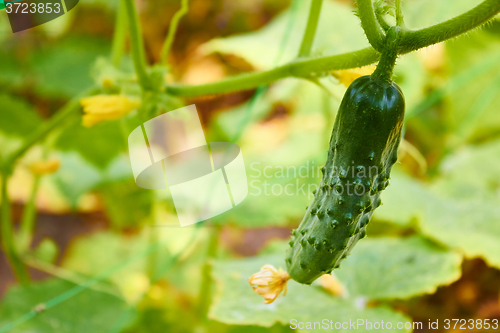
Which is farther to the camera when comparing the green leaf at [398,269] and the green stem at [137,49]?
the green leaf at [398,269]

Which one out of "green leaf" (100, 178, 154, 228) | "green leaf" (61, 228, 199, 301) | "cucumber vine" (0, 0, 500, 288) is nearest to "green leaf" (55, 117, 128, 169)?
"green leaf" (100, 178, 154, 228)

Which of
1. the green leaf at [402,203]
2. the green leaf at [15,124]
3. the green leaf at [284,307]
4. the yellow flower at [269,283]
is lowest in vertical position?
the green leaf at [284,307]

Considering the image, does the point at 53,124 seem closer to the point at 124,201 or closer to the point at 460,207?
the point at 124,201

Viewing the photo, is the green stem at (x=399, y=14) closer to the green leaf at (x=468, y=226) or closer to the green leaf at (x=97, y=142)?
the green leaf at (x=468, y=226)

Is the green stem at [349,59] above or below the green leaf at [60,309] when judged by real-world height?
above

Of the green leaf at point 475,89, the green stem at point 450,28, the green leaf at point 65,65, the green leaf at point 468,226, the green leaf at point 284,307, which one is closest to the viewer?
the green stem at point 450,28

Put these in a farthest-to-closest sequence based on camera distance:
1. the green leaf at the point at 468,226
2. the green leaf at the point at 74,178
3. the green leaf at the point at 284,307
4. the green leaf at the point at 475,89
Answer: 1. the green leaf at the point at 475,89
2. the green leaf at the point at 74,178
3. the green leaf at the point at 468,226
4. the green leaf at the point at 284,307

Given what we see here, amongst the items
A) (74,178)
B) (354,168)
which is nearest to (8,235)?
(74,178)

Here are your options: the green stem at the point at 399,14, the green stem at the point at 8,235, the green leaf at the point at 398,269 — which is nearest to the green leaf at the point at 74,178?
the green stem at the point at 8,235

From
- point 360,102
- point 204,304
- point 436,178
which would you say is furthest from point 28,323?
point 436,178

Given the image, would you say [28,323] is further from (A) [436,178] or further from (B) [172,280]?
(A) [436,178]
